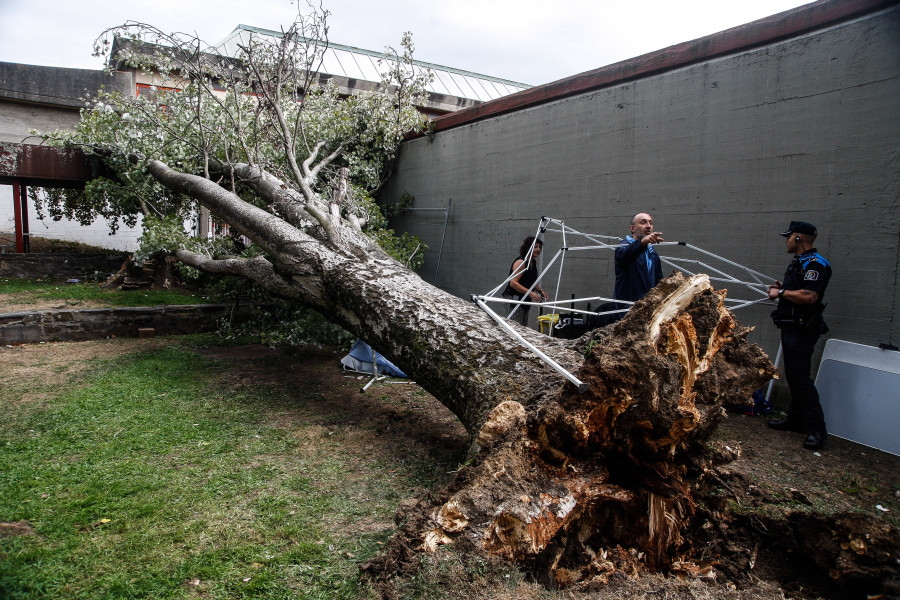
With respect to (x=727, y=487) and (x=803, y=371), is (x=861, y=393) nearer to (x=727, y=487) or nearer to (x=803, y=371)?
(x=803, y=371)

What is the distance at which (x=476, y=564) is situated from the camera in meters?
2.14

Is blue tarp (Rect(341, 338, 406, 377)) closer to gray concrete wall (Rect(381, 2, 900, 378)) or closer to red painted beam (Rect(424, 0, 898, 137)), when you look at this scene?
gray concrete wall (Rect(381, 2, 900, 378))

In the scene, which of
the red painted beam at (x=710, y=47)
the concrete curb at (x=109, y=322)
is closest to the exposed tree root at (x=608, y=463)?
the red painted beam at (x=710, y=47)

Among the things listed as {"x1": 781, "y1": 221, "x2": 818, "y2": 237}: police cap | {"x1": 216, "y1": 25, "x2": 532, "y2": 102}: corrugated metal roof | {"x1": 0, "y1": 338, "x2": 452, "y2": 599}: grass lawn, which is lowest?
{"x1": 0, "y1": 338, "x2": 452, "y2": 599}: grass lawn

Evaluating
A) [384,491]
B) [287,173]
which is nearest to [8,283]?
[287,173]

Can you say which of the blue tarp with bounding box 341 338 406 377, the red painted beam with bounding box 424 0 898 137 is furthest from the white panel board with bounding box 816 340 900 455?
the blue tarp with bounding box 341 338 406 377

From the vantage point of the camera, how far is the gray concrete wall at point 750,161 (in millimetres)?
4129

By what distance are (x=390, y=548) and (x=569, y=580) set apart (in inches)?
30.6

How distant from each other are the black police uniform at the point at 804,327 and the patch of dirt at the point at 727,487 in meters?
0.31

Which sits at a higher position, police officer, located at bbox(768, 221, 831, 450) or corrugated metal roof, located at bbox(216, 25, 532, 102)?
corrugated metal roof, located at bbox(216, 25, 532, 102)

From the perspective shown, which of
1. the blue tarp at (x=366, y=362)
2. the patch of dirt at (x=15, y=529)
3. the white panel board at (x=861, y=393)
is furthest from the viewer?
the blue tarp at (x=366, y=362)

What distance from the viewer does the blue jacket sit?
4375mm

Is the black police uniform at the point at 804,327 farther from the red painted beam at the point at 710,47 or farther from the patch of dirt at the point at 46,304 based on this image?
the patch of dirt at the point at 46,304

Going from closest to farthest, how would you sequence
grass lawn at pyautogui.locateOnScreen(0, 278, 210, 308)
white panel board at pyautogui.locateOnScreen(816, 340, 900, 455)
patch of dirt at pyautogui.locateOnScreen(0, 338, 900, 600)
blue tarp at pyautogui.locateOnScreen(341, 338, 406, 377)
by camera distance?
patch of dirt at pyautogui.locateOnScreen(0, 338, 900, 600) → white panel board at pyautogui.locateOnScreen(816, 340, 900, 455) → blue tarp at pyautogui.locateOnScreen(341, 338, 406, 377) → grass lawn at pyautogui.locateOnScreen(0, 278, 210, 308)
